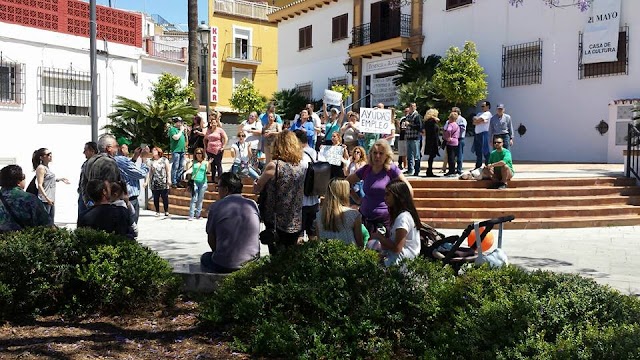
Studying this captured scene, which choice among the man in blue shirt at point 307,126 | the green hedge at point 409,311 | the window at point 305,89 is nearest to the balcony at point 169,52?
the window at point 305,89

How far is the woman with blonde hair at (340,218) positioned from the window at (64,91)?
15452 mm

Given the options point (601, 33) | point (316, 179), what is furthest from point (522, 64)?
point (316, 179)

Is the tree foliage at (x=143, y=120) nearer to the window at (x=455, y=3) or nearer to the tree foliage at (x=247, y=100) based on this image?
the window at (x=455, y=3)

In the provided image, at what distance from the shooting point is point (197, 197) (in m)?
13.6

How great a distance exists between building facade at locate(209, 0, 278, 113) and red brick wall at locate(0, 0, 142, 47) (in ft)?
56.3

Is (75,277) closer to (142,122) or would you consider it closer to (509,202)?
(509,202)

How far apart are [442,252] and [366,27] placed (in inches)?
882

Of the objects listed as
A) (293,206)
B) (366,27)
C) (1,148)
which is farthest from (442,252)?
(366,27)

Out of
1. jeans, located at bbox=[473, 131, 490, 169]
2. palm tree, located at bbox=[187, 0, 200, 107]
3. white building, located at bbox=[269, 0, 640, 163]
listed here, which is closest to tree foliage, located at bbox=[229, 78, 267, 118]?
palm tree, located at bbox=[187, 0, 200, 107]

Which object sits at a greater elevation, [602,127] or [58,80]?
[58,80]

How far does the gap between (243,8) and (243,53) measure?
2860 millimetres

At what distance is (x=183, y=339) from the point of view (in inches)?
189

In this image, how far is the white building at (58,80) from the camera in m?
18.6

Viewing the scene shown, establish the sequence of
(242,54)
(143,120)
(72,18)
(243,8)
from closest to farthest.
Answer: (72,18) → (143,120) → (243,8) → (242,54)
